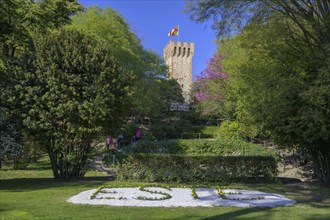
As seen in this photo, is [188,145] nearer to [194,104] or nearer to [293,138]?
[293,138]

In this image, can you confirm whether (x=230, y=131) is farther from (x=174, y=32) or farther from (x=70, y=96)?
(x=174, y=32)

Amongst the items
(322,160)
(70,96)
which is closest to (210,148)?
(322,160)

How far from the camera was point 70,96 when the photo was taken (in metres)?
14.4

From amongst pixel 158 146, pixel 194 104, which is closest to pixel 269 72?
pixel 158 146

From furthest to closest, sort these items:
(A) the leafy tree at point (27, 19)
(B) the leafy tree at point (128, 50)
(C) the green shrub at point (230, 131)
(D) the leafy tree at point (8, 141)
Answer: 1. (C) the green shrub at point (230, 131)
2. (B) the leafy tree at point (128, 50)
3. (A) the leafy tree at point (27, 19)
4. (D) the leafy tree at point (8, 141)

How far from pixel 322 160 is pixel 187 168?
578 cm

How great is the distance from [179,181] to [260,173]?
3.75 m

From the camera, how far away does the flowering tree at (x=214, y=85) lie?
1398 inches

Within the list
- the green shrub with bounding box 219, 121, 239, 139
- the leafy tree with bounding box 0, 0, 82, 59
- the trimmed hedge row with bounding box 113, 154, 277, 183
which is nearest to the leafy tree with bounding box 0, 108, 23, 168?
the trimmed hedge row with bounding box 113, 154, 277, 183

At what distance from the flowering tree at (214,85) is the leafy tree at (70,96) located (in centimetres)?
2098

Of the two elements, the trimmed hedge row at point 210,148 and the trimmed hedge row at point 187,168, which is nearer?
the trimmed hedge row at point 187,168

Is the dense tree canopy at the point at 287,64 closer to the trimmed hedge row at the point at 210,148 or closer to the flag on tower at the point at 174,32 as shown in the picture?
the trimmed hedge row at the point at 210,148

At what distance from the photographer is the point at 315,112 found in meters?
12.6

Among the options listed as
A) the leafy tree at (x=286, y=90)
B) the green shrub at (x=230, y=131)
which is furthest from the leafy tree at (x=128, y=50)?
the leafy tree at (x=286, y=90)
